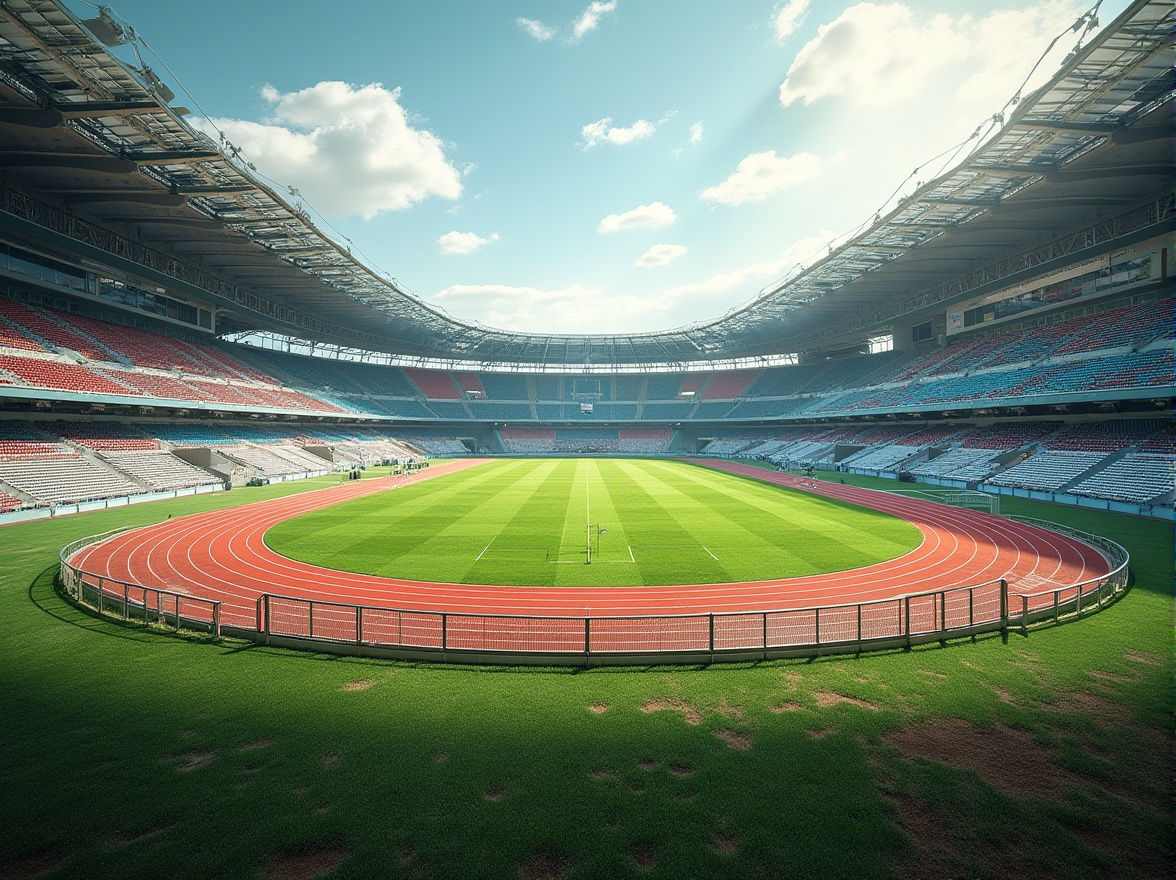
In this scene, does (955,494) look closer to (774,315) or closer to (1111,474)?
(1111,474)

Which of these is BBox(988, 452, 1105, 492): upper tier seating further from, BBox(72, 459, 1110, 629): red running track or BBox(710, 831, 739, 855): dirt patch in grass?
BBox(710, 831, 739, 855): dirt patch in grass

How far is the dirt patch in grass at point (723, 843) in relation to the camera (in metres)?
4.92

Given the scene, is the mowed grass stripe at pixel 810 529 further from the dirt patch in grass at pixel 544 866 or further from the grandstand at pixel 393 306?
the grandstand at pixel 393 306

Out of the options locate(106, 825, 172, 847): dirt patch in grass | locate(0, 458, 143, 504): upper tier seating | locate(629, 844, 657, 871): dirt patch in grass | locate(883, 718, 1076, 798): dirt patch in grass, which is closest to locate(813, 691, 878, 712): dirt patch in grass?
locate(883, 718, 1076, 798): dirt patch in grass

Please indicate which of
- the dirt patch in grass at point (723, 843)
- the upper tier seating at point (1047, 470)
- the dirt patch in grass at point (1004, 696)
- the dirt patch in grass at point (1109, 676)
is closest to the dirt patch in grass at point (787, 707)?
the dirt patch in grass at point (723, 843)

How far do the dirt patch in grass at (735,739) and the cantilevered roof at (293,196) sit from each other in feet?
90.7

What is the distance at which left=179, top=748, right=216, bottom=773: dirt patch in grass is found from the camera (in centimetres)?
627

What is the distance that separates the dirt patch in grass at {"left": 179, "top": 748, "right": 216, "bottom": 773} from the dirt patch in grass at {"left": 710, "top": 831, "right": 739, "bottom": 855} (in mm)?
6496

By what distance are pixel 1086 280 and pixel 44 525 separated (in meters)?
63.9

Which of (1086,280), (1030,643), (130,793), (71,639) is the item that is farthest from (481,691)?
(1086,280)

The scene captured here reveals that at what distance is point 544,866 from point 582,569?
406 inches

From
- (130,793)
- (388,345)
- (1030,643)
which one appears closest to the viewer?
(130,793)

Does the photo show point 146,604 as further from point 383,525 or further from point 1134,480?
point 1134,480

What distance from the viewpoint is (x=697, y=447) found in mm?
78688
